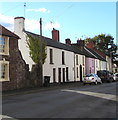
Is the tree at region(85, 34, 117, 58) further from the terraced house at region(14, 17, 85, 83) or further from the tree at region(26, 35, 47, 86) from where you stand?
the tree at region(26, 35, 47, 86)

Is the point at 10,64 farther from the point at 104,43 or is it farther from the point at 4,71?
the point at 104,43

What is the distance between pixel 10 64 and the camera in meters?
23.7

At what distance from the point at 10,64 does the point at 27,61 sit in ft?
28.5

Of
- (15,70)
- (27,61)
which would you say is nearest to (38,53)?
(27,61)

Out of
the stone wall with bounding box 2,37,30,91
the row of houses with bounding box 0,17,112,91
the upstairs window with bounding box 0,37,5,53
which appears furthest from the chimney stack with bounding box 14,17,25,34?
the upstairs window with bounding box 0,37,5,53

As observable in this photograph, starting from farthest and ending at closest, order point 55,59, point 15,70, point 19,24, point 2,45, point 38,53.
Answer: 1. point 55,59
2. point 19,24
3. point 38,53
4. point 15,70
5. point 2,45

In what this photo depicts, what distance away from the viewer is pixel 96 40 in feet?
303

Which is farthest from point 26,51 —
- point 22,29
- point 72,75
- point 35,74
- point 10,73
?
point 72,75

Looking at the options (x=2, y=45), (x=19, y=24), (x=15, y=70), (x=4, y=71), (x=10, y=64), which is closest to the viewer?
→ (x=2, y=45)

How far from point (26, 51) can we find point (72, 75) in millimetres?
12342

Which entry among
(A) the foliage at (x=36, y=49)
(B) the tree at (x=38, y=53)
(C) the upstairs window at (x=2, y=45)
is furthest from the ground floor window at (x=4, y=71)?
(A) the foliage at (x=36, y=49)

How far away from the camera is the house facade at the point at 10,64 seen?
22641 millimetres

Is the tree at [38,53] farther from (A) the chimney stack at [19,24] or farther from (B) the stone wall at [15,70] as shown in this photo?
(A) the chimney stack at [19,24]

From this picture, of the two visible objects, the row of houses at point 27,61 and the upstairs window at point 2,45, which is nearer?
the upstairs window at point 2,45
